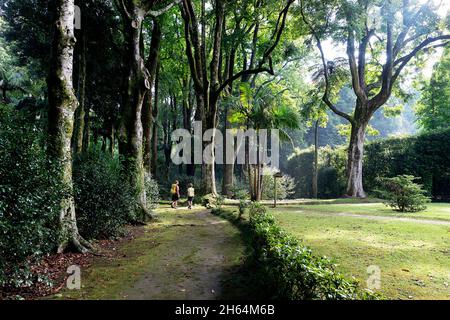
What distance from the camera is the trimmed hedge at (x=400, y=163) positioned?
2250 centimetres

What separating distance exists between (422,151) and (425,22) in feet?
28.4

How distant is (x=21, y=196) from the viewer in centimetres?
496

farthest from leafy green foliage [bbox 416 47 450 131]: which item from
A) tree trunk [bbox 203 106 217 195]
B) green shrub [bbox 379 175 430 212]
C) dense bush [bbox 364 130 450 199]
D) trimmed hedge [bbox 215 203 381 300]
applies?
trimmed hedge [bbox 215 203 381 300]

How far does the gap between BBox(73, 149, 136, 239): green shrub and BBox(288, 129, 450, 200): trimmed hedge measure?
18307mm

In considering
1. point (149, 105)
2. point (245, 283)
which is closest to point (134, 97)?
point (149, 105)

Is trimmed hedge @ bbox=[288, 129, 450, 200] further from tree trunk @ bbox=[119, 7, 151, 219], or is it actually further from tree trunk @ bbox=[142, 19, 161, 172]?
tree trunk @ bbox=[119, 7, 151, 219]

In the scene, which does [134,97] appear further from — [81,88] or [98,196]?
[81,88]

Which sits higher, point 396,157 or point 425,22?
point 425,22

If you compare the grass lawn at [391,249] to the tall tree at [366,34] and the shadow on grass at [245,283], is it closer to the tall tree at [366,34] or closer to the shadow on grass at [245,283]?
the shadow on grass at [245,283]

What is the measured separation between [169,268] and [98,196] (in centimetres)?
325

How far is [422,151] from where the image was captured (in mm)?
23438

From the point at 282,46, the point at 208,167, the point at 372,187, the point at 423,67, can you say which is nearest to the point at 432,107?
the point at 423,67

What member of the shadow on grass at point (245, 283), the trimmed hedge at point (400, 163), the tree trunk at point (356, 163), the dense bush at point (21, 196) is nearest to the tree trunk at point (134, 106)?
the shadow on grass at point (245, 283)
